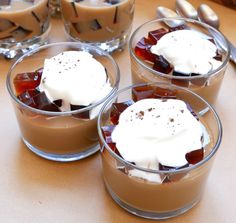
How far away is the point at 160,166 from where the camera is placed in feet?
2.71

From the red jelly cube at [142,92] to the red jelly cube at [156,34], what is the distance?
204 mm

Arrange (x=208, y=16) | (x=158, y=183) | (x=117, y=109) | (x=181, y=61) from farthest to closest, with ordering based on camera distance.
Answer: (x=208, y=16) < (x=181, y=61) < (x=117, y=109) < (x=158, y=183)

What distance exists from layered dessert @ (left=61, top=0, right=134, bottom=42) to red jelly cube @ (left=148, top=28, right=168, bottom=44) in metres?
0.13

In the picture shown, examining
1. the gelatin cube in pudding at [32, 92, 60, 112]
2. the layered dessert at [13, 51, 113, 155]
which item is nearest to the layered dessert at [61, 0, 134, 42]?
the layered dessert at [13, 51, 113, 155]

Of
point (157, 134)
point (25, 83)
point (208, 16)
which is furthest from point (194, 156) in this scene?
point (208, 16)

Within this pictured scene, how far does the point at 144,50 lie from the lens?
113 centimetres

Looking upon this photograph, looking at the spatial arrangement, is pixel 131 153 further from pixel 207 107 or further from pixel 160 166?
pixel 207 107

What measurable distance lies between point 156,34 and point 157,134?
15.9 inches

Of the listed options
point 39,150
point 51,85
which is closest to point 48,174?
point 39,150

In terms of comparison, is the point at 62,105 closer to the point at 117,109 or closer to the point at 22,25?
the point at 117,109

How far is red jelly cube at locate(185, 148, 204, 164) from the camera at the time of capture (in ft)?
2.79

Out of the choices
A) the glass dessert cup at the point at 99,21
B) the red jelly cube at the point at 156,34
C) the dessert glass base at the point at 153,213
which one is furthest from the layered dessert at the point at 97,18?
the dessert glass base at the point at 153,213

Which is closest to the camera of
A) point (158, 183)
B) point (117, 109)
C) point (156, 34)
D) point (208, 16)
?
point (158, 183)

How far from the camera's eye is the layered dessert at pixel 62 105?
974 mm
